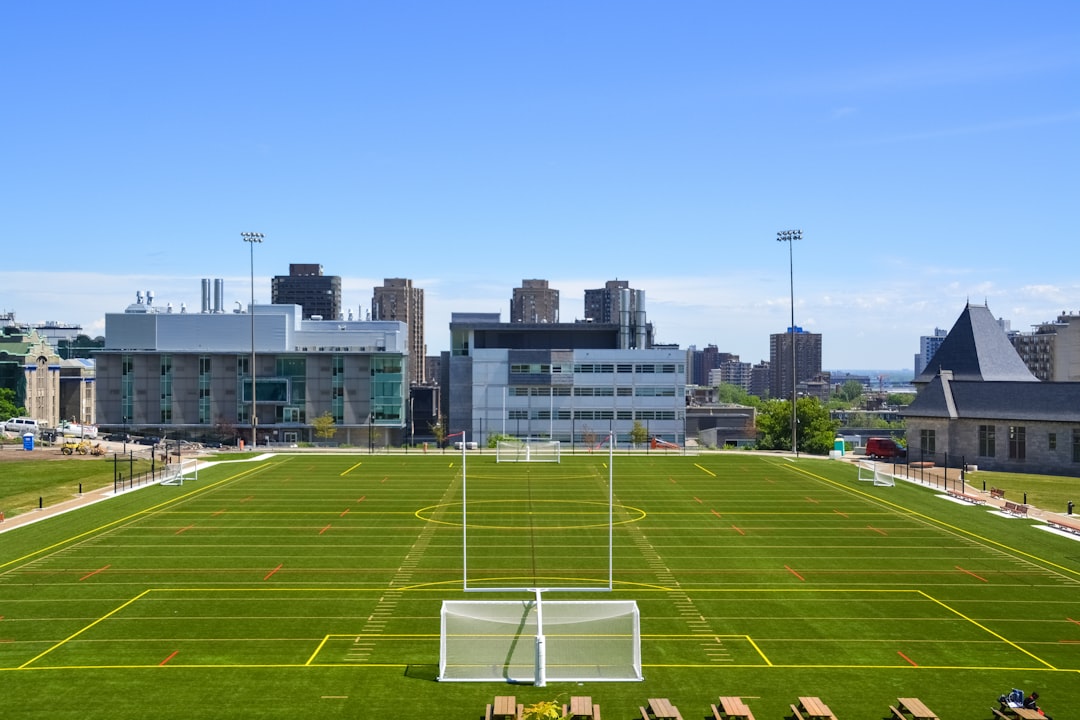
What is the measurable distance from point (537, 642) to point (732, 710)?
18.5 ft

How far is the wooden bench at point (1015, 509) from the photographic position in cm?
Answer: 5344

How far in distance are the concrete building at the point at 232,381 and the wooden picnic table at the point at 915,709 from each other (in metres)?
95.6

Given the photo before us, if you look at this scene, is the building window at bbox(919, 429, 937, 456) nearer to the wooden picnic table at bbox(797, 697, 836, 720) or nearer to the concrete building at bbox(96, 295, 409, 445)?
the concrete building at bbox(96, 295, 409, 445)

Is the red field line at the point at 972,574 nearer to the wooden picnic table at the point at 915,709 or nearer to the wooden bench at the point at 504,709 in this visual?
the wooden picnic table at the point at 915,709

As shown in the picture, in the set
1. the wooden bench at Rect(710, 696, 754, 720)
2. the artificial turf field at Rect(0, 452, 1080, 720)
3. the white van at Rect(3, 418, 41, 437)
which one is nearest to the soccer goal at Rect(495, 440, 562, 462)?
the artificial turf field at Rect(0, 452, 1080, 720)

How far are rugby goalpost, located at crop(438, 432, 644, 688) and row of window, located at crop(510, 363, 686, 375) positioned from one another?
8707 cm

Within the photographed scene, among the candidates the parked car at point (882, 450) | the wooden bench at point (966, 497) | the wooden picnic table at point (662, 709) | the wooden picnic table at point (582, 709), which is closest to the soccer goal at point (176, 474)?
the wooden picnic table at point (582, 709)

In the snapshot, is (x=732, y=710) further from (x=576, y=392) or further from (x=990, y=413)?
(x=576, y=392)

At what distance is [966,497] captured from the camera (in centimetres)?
6009

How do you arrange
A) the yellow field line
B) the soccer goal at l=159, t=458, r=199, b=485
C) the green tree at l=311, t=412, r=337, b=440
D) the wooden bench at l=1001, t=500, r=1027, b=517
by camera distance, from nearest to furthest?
the yellow field line
the wooden bench at l=1001, t=500, r=1027, b=517
the soccer goal at l=159, t=458, r=199, b=485
the green tree at l=311, t=412, r=337, b=440

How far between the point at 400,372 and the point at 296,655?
90443 mm

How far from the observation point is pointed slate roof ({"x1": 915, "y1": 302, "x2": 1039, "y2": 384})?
88500 millimetres

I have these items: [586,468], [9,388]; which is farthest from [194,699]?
[9,388]

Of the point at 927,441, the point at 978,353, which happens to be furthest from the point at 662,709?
the point at 978,353
